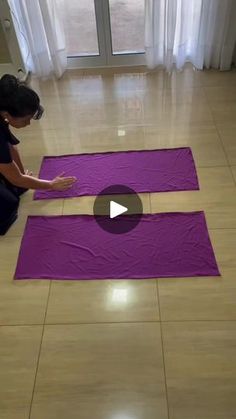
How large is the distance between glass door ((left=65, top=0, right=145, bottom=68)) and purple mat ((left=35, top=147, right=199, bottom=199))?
1.30 m

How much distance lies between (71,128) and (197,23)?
4.27 ft

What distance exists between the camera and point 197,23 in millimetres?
2514

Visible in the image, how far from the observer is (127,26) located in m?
2.79

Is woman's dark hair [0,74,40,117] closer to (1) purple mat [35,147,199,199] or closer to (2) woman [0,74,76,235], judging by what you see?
(2) woman [0,74,76,235]

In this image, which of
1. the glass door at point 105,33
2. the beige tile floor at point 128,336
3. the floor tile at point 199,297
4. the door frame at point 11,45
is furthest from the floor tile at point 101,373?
the glass door at point 105,33

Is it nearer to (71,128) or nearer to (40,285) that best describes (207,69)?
(71,128)

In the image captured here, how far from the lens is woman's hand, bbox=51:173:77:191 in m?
1.61

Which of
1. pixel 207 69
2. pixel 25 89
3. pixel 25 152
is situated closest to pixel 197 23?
pixel 207 69

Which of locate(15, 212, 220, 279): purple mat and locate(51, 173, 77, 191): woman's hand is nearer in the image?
locate(15, 212, 220, 279): purple mat

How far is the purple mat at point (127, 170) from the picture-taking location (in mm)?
1738

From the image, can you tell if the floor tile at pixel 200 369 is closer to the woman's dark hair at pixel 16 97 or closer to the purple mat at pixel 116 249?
the purple mat at pixel 116 249

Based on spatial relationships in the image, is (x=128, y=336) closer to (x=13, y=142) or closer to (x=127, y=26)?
(x=13, y=142)

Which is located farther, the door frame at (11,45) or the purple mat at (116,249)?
the door frame at (11,45)
